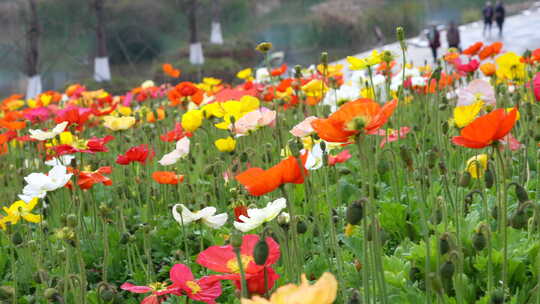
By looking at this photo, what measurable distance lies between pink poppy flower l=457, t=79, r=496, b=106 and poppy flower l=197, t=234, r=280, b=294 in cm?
145

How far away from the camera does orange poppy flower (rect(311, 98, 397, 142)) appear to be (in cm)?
117

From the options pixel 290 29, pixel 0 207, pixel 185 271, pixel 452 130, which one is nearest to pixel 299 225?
pixel 185 271

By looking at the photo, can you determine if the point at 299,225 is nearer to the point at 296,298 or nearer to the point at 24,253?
the point at 296,298

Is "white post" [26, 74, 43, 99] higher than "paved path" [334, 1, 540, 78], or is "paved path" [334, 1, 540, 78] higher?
"paved path" [334, 1, 540, 78]

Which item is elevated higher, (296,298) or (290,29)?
(296,298)

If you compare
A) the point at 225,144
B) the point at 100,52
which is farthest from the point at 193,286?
the point at 100,52

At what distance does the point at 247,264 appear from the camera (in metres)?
1.24

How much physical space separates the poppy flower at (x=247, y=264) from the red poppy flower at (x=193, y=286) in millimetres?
36

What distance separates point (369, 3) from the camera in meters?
27.1

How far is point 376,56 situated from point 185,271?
3.59ft

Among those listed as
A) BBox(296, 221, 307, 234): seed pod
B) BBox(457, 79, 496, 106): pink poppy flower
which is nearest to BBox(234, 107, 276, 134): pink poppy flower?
BBox(296, 221, 307, 234): seed pod

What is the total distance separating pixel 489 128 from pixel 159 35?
81.4 ft

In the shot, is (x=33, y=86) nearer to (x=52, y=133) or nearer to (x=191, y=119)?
(x=191, y=119)

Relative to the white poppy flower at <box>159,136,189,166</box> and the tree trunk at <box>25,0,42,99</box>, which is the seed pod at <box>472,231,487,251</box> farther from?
the tree trunk at <box>25,0,42,99</box>
